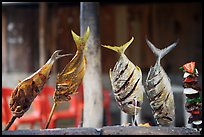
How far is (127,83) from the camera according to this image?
3121 mm

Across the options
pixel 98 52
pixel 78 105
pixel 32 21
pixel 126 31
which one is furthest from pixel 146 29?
pixel 98 52

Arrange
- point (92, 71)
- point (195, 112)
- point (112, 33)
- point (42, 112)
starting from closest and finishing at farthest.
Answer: point (195, 112)
point (92, 71)
point (42, 112)
point (112, 33)

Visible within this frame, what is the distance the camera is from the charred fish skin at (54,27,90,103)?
10.1ft

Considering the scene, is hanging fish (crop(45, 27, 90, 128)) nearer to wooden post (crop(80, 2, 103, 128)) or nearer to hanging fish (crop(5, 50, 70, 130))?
hanging fish (crop(5, 50, 70, 130))

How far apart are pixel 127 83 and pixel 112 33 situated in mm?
5722

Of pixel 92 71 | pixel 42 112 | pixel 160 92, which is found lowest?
pixel 42 112

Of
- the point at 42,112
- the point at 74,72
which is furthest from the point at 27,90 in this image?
the point at 42,112

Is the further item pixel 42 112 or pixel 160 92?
pixel 42 112

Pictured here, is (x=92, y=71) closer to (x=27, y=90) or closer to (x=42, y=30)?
(x=27, y=90)

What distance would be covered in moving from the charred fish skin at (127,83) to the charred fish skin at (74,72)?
0.17 metres

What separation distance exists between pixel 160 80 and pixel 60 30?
5761 millimetres

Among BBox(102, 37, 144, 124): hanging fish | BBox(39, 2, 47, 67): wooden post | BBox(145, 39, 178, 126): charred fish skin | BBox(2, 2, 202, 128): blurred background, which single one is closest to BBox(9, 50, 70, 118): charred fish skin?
BBox(102, 37, 144, 124): hanging fish

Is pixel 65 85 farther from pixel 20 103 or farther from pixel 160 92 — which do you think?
pixel 160 92

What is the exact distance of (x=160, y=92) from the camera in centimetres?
316
